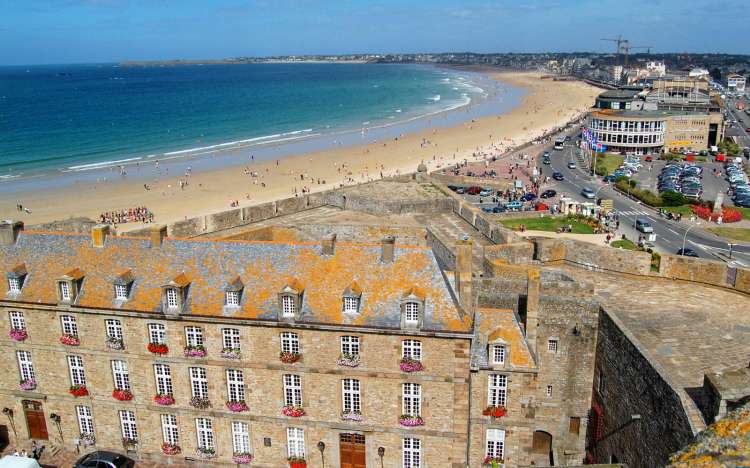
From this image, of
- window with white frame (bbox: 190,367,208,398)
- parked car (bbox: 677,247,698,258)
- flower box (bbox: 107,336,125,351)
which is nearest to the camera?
window with white frame (bbox: 190,367,208,398)

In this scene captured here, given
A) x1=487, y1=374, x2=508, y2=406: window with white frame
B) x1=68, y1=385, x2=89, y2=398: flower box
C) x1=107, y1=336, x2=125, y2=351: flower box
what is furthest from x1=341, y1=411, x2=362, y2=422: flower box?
x1=68, y1=385, x2=89, y2=398: flower box

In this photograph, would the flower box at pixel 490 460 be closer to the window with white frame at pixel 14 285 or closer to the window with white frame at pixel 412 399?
the window with white frame at pixel 412 399

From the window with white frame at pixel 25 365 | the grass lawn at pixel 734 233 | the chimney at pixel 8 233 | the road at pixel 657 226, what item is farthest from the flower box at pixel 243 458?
the grass lawn at pixel 734 233

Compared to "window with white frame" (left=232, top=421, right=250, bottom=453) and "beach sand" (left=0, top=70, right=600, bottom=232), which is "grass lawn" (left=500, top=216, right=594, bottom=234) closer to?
"beach sand" (left=0, top=70, right=600, bottom=232)

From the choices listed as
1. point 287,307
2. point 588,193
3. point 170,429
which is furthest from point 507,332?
point 588,193

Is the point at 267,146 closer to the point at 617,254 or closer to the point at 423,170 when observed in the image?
the point at 423,170
